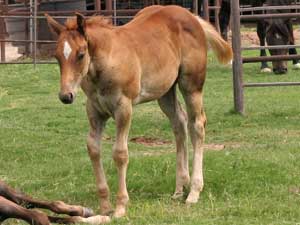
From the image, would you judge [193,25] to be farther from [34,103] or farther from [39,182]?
[34,103]

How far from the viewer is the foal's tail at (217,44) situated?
7855 millimetres

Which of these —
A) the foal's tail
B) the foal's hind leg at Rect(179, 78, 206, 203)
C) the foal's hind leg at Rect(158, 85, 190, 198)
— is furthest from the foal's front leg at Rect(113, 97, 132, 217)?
the foal's tail

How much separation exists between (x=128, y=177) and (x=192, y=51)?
1370mm

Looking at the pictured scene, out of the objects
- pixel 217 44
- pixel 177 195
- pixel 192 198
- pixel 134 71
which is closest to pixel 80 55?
pixel 134 71

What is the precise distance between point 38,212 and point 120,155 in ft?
3.06

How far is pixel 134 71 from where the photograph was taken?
6703 mm

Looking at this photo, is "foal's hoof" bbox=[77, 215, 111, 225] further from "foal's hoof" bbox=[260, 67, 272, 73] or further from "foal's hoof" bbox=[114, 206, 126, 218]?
"foal's hoof" bbox=[260, 67, 272, 73]

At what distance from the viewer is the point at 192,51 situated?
7477 millimetres

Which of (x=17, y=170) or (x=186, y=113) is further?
(x=17, y=170)

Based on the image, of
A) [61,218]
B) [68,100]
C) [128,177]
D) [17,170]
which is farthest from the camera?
[17,170]

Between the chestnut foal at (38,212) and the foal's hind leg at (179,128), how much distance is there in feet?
4.21

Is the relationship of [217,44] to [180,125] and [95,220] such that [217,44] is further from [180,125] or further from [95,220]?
[95,220]

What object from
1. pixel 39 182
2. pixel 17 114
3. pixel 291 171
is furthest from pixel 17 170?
pixel 17 114

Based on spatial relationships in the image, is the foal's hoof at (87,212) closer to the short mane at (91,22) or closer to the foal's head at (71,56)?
the foal's head at (71,56)
